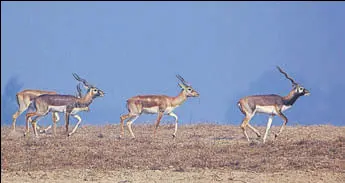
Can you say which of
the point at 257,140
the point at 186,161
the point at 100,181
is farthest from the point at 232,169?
the point at 257,140

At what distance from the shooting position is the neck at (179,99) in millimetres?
19422

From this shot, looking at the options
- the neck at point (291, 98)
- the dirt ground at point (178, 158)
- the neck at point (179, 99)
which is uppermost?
the neck at point (179, 99)

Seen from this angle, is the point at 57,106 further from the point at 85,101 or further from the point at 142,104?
the point at 142,104

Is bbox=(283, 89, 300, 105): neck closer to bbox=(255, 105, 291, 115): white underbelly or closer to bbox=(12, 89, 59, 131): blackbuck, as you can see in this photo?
bbox=(255, 105, 291, 115): white underbelly

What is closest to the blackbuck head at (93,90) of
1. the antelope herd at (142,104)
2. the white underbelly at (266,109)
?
the antelope herd at (142,104)

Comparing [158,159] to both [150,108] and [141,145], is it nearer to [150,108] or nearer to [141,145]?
[141,145]

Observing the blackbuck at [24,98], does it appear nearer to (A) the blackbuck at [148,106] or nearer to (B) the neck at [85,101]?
(B) the neck at [85,101]

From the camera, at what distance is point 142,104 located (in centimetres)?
1881

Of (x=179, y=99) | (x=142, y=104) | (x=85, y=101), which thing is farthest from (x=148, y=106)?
(x=85, y=101)

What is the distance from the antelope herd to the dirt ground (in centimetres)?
67

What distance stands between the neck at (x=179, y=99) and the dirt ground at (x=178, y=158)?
1.65 m

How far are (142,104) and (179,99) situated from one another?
1359 millimetres

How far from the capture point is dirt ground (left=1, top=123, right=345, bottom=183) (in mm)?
12352

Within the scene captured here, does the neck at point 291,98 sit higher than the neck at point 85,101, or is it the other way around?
the neck at point 85,101
